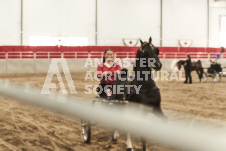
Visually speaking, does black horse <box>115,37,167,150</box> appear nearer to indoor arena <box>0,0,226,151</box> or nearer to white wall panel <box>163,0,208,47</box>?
indoor arena <box>0,0,226,151</box>

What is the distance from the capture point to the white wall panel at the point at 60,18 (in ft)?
87.2

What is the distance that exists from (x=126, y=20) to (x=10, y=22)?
10.1 meters

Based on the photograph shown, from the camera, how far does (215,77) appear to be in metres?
17.9

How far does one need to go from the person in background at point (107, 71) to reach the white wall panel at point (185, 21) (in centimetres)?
2575

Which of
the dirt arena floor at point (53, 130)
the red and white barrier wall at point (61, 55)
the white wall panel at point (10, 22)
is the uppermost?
the white wall panel at point (10, 22)

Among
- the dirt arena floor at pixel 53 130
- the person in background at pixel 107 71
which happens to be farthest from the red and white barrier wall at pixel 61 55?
the person in background at pixel 107 71

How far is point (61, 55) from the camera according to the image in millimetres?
26500


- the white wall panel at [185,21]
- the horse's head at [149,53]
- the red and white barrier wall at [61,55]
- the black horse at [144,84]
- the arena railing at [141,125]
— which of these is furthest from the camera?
the white wall panel at [185,21]

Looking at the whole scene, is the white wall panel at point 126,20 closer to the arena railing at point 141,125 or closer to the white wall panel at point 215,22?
the white wall panel at point 215,22

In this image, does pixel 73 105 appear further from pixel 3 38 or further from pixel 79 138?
pixel 3 38

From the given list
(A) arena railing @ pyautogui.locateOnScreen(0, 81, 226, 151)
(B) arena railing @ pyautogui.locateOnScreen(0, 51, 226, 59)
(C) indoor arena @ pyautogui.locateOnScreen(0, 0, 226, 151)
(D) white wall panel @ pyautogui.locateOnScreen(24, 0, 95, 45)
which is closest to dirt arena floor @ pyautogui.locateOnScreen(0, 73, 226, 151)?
(C) indoor arena @ pyautogui.locateOnScreen(0, 0, 226, 151)

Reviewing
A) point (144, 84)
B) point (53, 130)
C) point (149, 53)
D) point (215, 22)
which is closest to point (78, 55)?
point (215, 22)

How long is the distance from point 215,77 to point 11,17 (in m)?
16.5

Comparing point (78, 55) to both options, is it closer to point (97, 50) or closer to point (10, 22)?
point (97, 50)
